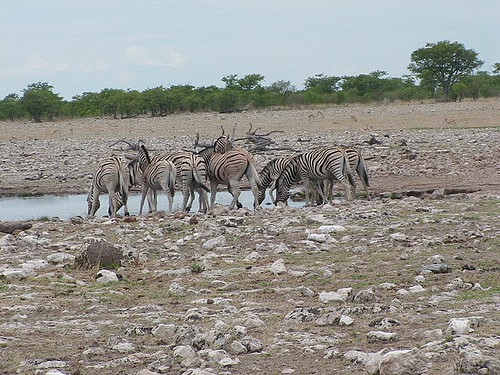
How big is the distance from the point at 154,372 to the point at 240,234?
5631 millimetres

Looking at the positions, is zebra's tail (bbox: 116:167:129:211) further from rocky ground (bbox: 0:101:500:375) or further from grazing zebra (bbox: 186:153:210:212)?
rocky ground (bbox: 0:101:500:375)

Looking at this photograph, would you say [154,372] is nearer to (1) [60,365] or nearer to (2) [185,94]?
(1) [60,365]

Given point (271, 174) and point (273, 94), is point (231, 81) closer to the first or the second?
point (273, 94)

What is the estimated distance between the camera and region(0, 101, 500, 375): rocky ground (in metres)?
5.48

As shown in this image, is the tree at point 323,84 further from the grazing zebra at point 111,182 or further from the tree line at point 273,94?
the grazing zebra at point 111,182

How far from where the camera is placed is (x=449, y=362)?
16.4 ft

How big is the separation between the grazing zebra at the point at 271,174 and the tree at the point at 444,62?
41.7 m

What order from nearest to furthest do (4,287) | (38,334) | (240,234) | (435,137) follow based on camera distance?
(38,334) → (4,287) → (240,234) → (435,137)

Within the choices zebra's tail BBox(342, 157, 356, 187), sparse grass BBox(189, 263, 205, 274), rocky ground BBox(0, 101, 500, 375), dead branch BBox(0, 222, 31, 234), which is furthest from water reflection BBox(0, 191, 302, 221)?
sparse grass BBox(189, 263, 205, 274)

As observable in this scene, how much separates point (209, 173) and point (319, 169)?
200 cm

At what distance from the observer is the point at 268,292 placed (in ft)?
24.8

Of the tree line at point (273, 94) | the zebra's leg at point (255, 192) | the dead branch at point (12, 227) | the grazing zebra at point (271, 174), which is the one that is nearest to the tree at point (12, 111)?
the tree line at point (273, 94)

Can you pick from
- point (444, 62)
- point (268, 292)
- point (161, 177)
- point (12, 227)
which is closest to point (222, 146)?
point (161, 177)

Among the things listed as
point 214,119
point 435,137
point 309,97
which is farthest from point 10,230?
point 309,97
